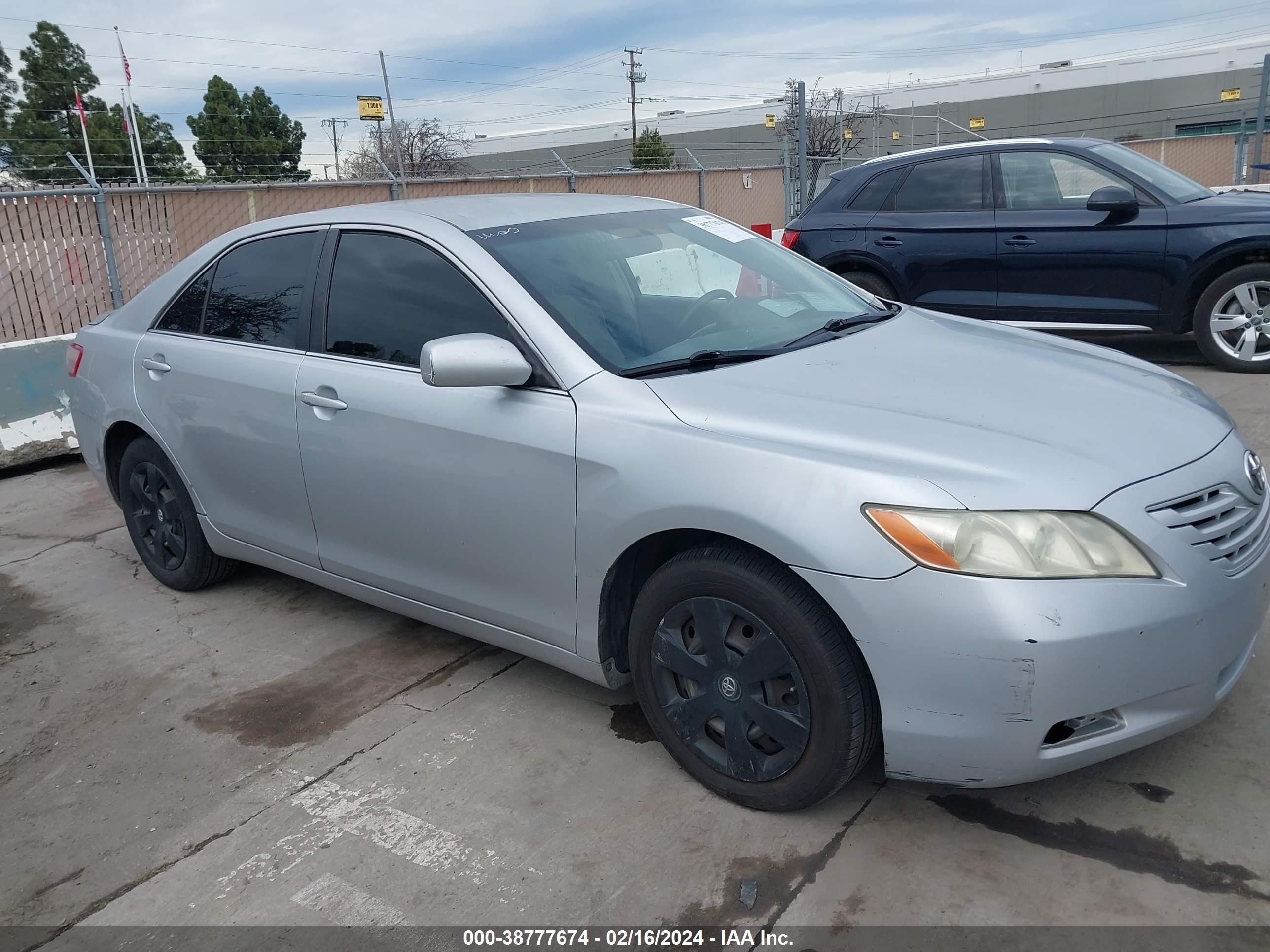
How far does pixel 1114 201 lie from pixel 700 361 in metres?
5.30

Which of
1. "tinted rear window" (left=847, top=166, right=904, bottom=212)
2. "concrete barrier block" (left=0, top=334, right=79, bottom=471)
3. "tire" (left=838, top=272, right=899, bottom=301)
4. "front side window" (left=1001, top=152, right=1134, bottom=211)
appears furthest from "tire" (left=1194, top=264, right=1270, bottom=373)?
"concrete barrier block" (left=0, top=334, right=79, bottom=471)

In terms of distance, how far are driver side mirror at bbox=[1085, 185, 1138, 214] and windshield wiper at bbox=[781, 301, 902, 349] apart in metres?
4.09

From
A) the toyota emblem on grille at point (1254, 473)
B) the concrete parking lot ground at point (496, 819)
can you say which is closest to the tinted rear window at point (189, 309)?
the concrete parking lot ground at point (496, 819)

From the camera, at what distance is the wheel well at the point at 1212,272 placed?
23.1 ft

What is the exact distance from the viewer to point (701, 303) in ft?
11.3

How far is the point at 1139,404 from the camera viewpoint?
285 cm

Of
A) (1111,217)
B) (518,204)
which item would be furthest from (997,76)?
(518,204)

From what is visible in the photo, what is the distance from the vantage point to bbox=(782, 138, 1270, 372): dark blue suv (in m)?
7.12

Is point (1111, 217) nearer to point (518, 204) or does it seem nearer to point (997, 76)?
point (518, 204)

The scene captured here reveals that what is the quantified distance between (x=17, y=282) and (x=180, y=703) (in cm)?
679

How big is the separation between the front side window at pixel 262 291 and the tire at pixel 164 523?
72cm

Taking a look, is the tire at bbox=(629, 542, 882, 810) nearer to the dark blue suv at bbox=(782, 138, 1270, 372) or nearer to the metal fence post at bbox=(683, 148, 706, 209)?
the dark blue suv at bbox=(782, 138, 1270, 372)

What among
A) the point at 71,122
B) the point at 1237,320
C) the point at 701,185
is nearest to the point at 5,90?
the point at 71,122

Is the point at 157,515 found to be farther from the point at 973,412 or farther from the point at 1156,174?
the point at 1156,174
